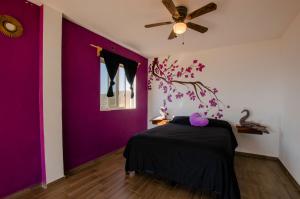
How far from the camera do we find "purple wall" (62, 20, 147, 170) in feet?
8.02

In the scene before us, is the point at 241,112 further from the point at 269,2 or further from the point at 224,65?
the point at 269,2

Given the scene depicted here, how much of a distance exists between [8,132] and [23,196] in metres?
0.79

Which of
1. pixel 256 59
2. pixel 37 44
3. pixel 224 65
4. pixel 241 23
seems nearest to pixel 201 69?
pixel 224 65

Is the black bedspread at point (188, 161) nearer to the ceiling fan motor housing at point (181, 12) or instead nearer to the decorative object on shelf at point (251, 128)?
the decorative object on shelf at point (251, 128)

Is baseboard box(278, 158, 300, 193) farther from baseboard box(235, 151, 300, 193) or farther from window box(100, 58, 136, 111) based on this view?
window box(100, 58, 136, 111)

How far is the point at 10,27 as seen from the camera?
179 centimetres

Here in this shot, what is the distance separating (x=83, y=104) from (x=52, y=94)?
621mm

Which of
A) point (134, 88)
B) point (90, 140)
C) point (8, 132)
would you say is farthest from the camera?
point (134, 88)

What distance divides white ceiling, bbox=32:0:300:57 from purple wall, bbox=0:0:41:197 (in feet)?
1.42

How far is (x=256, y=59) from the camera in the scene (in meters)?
3.23

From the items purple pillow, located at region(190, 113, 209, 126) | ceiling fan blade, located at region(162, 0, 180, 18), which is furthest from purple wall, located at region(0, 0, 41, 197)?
purple pillow, located at region(190, 113, 209, 126)

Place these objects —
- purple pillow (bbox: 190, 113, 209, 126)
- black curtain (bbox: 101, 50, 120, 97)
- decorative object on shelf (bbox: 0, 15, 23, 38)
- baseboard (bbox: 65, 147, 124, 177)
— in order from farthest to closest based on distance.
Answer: purple pillow (bbox: 190, 113, 209, 126)
black curtain (bbox: 101, 50, 120, 97)
baseboard (bbox: 65, 147, 124, 177)
decorative object on shelf (bbox: 0, 15, 23, 38)

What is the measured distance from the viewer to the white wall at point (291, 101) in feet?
7.16

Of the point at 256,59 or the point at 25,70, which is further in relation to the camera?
the point at 256,59
